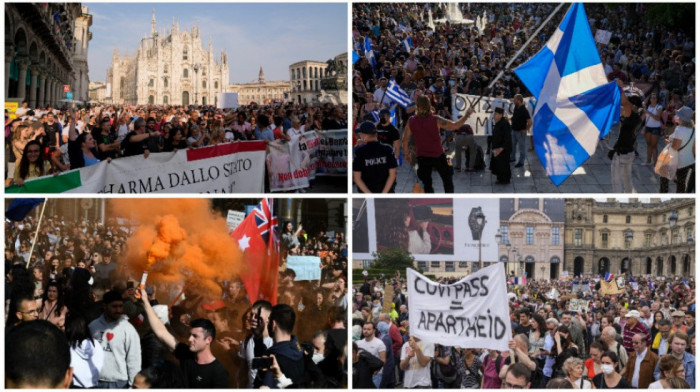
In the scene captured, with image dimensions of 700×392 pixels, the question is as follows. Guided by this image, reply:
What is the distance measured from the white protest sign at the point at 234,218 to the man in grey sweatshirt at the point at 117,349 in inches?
59.6

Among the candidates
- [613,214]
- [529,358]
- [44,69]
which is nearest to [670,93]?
[613,214]

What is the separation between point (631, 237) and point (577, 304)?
1.23 m

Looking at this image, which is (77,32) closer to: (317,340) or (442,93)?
(442,93)

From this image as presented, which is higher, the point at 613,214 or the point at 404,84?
the point at 404,84

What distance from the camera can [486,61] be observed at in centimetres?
1542

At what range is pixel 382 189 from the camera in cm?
810

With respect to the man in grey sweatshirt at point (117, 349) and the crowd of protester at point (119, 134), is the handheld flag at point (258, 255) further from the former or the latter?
the crowd of protester at point (119, 134)

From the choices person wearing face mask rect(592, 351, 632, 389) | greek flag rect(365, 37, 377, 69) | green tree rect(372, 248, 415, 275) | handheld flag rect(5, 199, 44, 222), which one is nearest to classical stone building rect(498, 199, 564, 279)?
green tree rect(372, 248, 415, 275)

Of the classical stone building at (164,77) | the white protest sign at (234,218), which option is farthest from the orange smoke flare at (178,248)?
the classical stone building at (164,77)

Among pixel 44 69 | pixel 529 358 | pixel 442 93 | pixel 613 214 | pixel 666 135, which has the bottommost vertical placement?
pixel 529 358

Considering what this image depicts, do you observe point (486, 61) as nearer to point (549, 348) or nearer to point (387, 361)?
point (549, 348)

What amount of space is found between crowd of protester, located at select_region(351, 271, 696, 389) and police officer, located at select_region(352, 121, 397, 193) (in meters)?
1.36

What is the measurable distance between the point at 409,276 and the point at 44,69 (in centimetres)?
2582

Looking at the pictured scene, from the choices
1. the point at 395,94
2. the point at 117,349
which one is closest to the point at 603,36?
the point at 395,94
